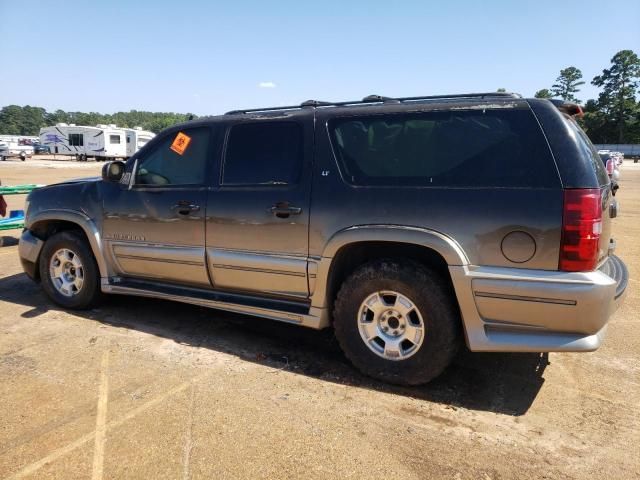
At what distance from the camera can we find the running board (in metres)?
3.63

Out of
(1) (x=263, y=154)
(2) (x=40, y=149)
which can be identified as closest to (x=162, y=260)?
(1) (x=263, y=154)

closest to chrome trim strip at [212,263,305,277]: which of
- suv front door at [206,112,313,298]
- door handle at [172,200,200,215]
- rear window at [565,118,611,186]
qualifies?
suv front door at [206,112,313,298]

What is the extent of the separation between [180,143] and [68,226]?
5.40 ft

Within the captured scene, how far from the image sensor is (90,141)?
1730 inches

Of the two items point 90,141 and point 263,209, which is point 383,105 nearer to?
point 263,209

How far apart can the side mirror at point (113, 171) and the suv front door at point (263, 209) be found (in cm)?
111

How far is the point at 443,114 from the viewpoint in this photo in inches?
127

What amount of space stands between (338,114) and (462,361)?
7.02 ft

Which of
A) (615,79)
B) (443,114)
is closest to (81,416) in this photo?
(443,114)

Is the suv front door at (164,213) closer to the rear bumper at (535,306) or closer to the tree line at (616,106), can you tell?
the rear bumper at (535,306)

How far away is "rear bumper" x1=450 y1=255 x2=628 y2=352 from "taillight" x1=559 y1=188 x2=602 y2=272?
0.27ft

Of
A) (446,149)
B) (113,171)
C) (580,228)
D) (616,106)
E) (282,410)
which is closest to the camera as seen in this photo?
(580,228)

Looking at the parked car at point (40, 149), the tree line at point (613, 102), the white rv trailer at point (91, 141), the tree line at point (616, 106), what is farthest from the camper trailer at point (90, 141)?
the tree line at point (616, 106)

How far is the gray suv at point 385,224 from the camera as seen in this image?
286 centimetres
